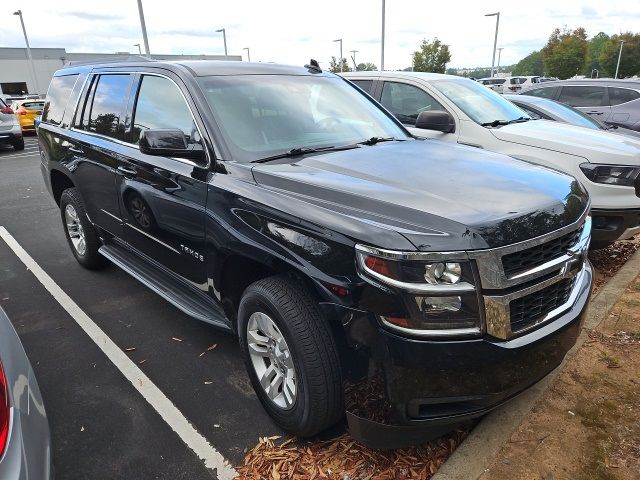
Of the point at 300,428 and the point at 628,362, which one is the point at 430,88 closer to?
the point at 628,362

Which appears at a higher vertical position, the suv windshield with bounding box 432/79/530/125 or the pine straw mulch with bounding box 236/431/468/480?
the suv windshield with bounding box 432/79/530/125

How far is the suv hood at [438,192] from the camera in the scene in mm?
2008

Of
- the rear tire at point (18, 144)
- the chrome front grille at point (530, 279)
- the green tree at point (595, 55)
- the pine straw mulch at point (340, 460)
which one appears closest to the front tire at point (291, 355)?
the pine straw mulch at point (340, 460)

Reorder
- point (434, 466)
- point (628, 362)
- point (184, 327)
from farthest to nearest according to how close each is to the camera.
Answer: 1. point (184, 327)
2. point (628, 362)
3. point (434, 466)

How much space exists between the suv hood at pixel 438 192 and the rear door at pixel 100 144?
1.74m

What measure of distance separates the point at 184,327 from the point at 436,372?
2475 millimetres

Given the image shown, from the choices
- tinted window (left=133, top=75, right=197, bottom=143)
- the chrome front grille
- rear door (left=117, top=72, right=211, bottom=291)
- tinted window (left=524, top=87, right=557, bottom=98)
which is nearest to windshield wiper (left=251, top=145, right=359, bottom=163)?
rear door (left=117, top=72, right=211, bottom=291)

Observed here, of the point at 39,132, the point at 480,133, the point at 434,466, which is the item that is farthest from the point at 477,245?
the point at 39,132

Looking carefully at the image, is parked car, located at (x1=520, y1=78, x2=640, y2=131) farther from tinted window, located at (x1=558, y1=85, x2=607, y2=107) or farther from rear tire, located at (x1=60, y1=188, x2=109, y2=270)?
rear tire, located at (x1=60, y1=188, x2=109, y2=270)

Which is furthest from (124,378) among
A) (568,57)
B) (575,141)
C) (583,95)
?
(568,57)

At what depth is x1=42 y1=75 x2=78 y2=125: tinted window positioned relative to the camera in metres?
4.74

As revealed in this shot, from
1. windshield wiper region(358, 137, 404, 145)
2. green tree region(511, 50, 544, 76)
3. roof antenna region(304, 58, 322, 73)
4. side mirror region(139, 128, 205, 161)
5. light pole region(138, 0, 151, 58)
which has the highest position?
Answer: light pole region(138, 0, 151, 58)

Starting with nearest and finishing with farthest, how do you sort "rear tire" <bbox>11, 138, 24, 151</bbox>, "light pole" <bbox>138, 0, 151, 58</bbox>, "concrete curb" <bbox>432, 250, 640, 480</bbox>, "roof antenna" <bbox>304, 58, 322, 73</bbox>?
"concrete curb" <bbox>432, 250, 640, 480</bbox>
"roof antenna" <bbox>304, 58, 322, 73</bbox>
"rear tire" <bbox>11, 138, 24, 151</bbox>
"light pole" <bbox>138, 0, 151, 58</bbox>

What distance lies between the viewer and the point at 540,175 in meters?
2.66
